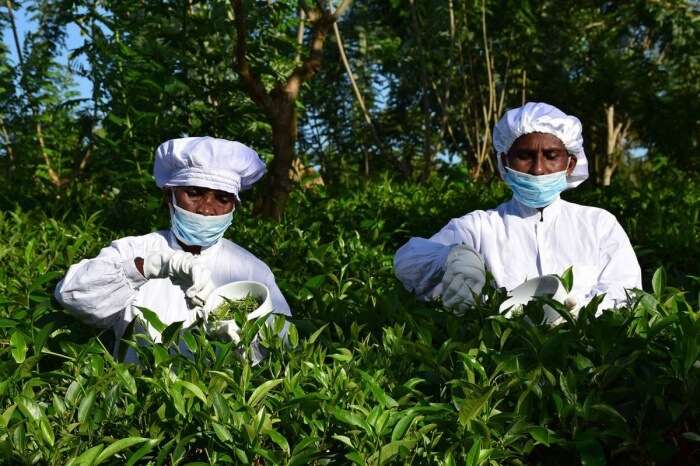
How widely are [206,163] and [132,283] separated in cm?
46

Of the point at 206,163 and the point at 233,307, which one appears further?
the point at 206,163

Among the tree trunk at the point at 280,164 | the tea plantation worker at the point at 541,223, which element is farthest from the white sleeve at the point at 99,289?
the tree trunk at the point at 280,164

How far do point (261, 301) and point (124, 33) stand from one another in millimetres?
5254

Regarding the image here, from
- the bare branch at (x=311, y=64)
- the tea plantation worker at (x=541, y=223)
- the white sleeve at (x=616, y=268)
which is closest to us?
the white sleeve at (x=616, y=268)

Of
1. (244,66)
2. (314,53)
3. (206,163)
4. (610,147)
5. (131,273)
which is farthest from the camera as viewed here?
(610,147)

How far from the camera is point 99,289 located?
2820 millimetres

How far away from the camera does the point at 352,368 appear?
2193mm

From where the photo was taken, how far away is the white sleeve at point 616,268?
3250 mm

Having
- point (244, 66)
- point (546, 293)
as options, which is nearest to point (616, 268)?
point (546, 293)

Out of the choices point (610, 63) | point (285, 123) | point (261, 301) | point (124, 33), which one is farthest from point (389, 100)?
point (261, 301)

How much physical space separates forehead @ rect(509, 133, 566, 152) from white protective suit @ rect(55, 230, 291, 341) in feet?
3.47

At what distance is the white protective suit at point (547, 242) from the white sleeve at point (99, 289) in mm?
993

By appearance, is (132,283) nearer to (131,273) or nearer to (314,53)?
(131,273)

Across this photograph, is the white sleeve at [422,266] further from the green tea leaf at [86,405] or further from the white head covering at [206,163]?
the green tea leaf at [86,405]
